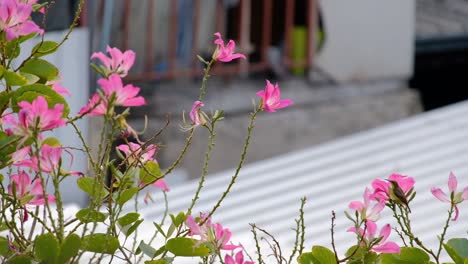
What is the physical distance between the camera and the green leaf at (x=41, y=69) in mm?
1846

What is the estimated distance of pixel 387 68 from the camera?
10.2m

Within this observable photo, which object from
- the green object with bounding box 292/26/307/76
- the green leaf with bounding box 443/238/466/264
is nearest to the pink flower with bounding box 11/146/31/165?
the green leaf with bounding box 443/238/466/264

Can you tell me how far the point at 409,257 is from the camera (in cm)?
175

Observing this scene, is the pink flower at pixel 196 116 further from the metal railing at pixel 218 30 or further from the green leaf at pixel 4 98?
the metal railing at pixel 218 30

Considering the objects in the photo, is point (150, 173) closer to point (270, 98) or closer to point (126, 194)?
point (126, 194)

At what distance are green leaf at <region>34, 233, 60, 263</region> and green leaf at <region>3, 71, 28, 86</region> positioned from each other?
248 millimetres

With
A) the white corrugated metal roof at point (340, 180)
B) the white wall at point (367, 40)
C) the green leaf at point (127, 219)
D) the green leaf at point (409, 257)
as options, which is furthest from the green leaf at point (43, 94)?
the white wall at point (367, 40)

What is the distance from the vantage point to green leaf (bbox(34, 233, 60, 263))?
1.63 m

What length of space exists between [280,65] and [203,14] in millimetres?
780

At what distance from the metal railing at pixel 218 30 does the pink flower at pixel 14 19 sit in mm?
6008

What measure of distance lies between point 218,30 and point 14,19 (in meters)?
7.10

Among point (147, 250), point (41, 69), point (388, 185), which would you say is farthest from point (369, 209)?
point (41, 69)

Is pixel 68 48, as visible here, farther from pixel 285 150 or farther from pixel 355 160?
pixel 285 150

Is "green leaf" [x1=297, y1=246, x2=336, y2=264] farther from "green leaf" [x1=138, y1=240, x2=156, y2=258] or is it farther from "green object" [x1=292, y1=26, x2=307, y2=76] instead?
"green object" [x1=292, y1=26, x2=307, y2=76]
